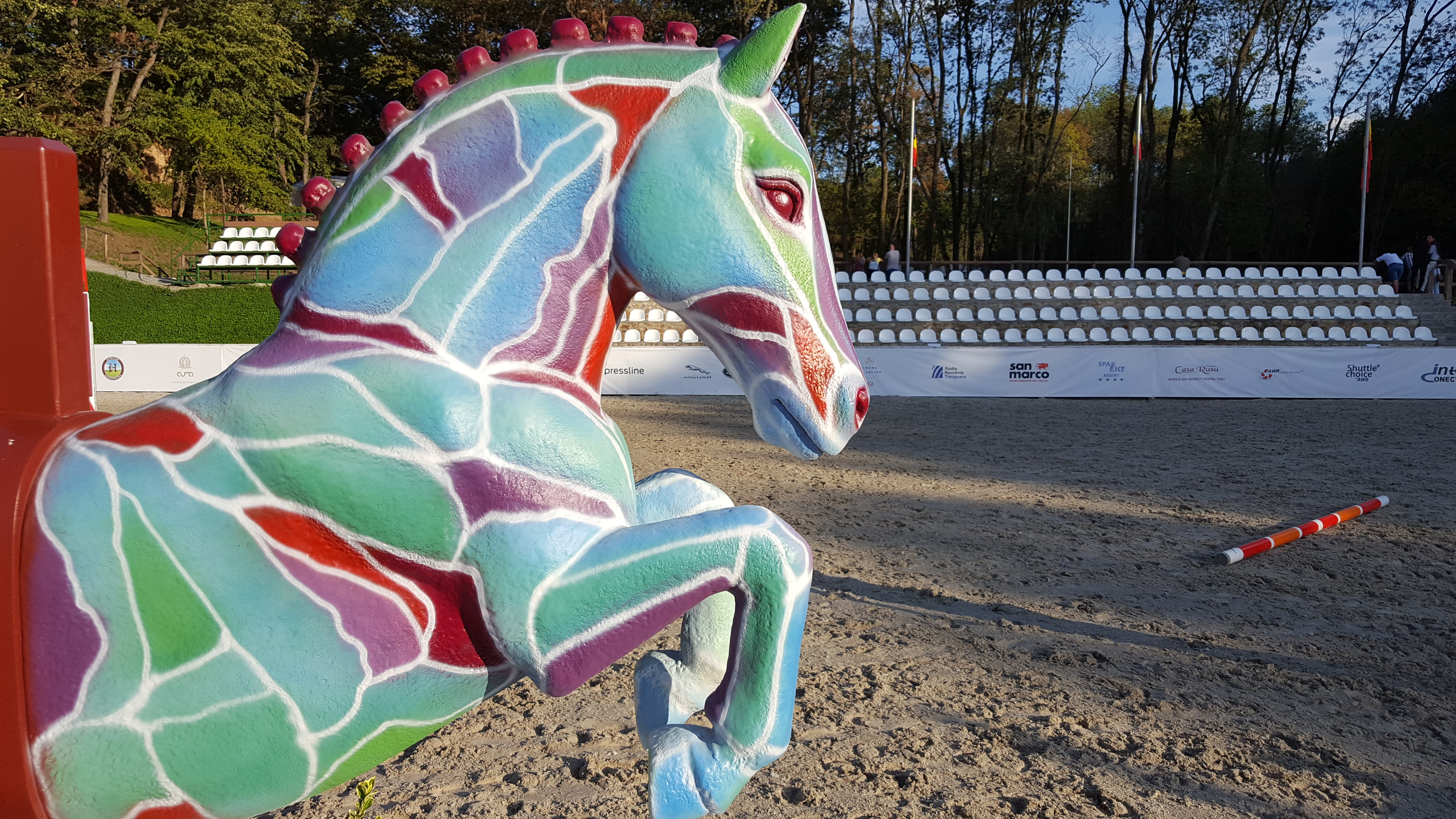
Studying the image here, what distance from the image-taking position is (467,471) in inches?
49.0

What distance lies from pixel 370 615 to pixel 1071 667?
3.78m

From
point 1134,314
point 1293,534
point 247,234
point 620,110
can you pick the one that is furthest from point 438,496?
point 247,234

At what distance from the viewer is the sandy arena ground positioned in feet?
10.3

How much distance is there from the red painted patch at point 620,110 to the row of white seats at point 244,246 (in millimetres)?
27427

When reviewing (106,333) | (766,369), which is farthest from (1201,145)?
(766,369)

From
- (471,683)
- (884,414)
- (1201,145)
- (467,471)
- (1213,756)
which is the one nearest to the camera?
(467,471)

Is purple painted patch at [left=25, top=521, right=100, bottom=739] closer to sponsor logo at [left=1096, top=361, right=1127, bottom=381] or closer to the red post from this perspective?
the red post

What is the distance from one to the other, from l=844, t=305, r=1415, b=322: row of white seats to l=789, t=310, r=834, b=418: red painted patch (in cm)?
1607

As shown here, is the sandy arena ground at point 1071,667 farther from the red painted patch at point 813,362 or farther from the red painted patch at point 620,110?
the red painted patch at point 620,110

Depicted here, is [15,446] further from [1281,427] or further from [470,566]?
[1281,427]

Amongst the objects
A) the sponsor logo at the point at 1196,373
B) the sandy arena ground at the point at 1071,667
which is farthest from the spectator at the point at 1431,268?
the sandy arena ground at the point at 1071,667

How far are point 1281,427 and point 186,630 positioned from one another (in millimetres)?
12675

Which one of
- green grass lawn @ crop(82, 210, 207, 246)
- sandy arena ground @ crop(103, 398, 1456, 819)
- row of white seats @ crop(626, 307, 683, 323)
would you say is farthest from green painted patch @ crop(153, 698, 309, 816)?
green grass lawn @ crop(82, 210, 207, 246)

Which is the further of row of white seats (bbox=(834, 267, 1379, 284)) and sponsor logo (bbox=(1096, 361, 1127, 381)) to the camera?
row of white seats (bbox=(834, 267, 1379, 284))
